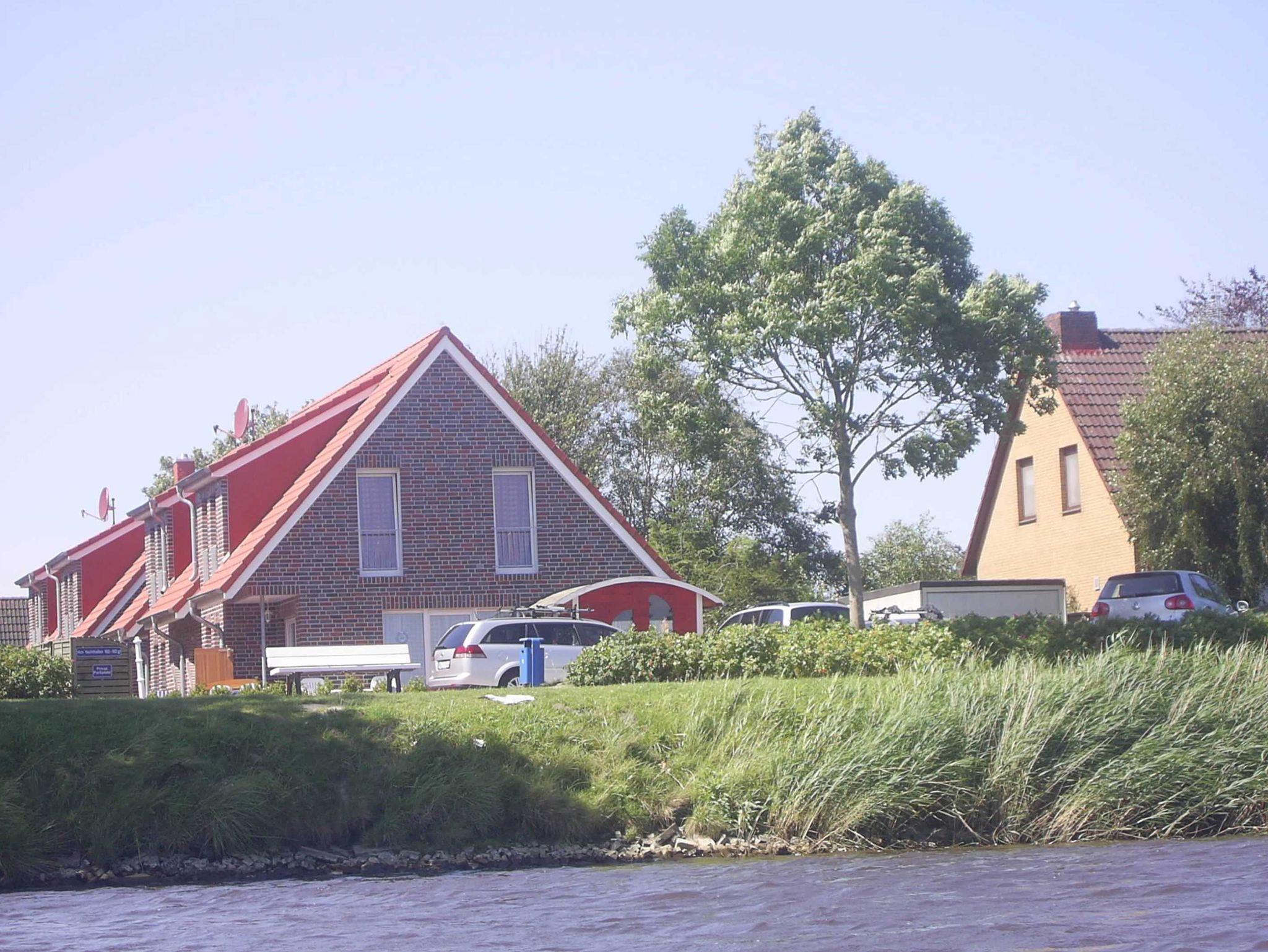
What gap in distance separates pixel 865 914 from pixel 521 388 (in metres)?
36.9

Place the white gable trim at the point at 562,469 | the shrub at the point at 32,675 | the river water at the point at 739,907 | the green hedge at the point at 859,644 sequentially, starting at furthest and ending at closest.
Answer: the white gable trim at the point at 562,469 < the shrub at the point at 32,675 < the green hedge at the point at 859,644 < the river water at the point at 739,907

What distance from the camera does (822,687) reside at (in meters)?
19.6

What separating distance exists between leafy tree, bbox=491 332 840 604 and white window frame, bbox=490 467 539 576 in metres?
3.53

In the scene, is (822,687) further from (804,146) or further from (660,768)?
(804,146)

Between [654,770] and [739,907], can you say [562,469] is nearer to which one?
[654,770]

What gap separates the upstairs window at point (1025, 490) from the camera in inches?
1598

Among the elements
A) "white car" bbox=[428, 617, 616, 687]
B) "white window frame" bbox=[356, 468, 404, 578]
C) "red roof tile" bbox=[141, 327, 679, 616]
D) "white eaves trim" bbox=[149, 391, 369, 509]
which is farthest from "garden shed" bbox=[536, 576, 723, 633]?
"white eaves trim" bbox=[149, 391, 369, 509]

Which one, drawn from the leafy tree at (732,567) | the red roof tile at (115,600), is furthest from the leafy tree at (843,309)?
the red roof tile at (115,600)

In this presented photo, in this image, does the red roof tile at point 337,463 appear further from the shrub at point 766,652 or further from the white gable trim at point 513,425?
the shrub at point 766,652

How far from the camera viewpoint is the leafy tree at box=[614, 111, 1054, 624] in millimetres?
30266

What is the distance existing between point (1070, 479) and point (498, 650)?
1717cm

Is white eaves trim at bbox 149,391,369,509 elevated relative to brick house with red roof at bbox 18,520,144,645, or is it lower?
elevated

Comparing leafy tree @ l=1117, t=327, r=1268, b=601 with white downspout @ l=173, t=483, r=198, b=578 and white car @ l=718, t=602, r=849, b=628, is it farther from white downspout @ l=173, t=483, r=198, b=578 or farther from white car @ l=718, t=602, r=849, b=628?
white downspout @ l=173, t=483, r=198, b=578

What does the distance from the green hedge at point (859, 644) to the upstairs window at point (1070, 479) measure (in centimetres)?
1522
